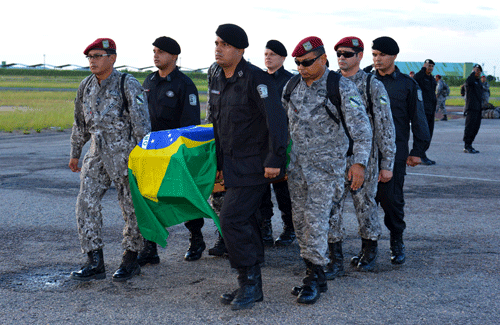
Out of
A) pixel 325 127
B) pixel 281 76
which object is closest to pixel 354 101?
pixel 325 127

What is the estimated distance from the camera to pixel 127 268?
483 cm

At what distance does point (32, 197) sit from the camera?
323 inches

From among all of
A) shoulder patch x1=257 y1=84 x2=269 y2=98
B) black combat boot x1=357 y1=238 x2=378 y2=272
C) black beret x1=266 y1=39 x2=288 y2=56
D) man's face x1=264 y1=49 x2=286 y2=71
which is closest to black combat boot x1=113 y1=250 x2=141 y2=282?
shoulder patch x1=257 y1=84 x2=269 y2=98

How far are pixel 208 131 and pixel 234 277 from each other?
1.30 m

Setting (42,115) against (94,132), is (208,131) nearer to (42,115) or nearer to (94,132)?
(94,132)

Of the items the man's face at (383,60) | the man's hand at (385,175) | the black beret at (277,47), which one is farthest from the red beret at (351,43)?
the black beret at (277,47)

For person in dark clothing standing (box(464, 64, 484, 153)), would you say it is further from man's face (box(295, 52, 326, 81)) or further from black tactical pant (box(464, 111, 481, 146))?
man's face (box(295, 52, 326, 81))

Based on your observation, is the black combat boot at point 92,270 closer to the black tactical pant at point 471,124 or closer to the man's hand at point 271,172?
the man's hand at point 271,172

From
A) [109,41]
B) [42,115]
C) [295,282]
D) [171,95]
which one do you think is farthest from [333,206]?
Result: [42,115]

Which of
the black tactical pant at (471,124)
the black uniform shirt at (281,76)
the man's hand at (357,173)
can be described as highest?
the black uniform shirt at (281,76)

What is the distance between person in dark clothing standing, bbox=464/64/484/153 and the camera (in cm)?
1341

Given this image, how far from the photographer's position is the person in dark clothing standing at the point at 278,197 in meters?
6.05

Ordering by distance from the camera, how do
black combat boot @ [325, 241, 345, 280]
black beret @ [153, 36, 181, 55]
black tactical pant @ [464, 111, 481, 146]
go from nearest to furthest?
black combat boot @ [325, 241, 345, 280], black beret @ [153, 36, 181, 55], black tactical pant @ [464, 111, 481, 146]

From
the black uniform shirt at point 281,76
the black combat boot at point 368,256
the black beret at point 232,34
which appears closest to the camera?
the black beret at point 232,34
